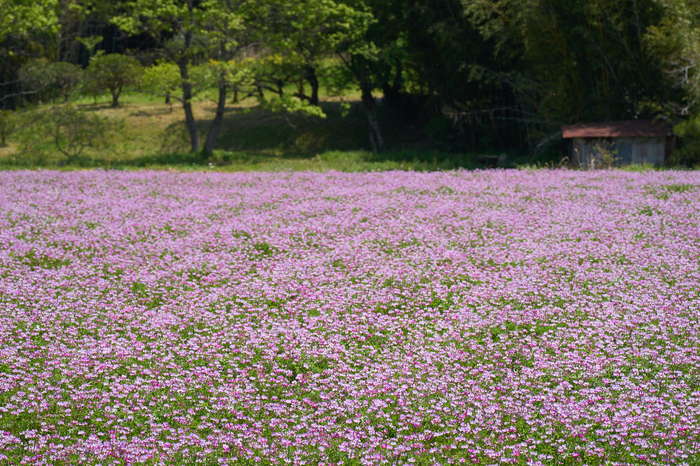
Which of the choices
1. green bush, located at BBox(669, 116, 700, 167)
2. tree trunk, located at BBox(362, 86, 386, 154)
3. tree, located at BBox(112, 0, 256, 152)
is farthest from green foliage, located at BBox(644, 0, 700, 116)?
tree, located at BBox(112, 0, 256, 152)

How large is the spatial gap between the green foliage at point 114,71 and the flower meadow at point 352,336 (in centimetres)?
2429

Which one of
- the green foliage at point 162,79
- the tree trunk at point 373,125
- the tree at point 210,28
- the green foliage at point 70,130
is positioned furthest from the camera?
the tree trunk at point 373,125

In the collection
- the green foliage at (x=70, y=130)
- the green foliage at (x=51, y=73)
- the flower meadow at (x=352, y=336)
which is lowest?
the flower meadow at (x=352, y=336)

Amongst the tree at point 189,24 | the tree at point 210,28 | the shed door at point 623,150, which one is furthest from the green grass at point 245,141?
the shed door at point 623,150

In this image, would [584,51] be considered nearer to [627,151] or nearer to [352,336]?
[627,151]

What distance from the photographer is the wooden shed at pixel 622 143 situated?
23297mm

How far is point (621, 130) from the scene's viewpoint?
23516 millimetres

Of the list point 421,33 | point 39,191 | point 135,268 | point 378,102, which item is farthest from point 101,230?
point 378,102

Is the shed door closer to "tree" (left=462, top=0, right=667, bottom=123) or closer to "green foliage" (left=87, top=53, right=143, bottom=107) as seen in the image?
"tree" (left=462, top=0, right=667, bottom=123)

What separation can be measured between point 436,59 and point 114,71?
1993 centimetres

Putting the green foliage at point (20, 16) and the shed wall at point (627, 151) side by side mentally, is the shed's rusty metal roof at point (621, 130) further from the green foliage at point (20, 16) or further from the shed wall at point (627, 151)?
the green foliage at point (20, 16)

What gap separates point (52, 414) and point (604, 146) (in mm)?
22378

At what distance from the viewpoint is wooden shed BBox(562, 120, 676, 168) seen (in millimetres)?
23297

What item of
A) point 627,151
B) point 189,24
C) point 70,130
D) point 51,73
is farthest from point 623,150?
point 51,73
